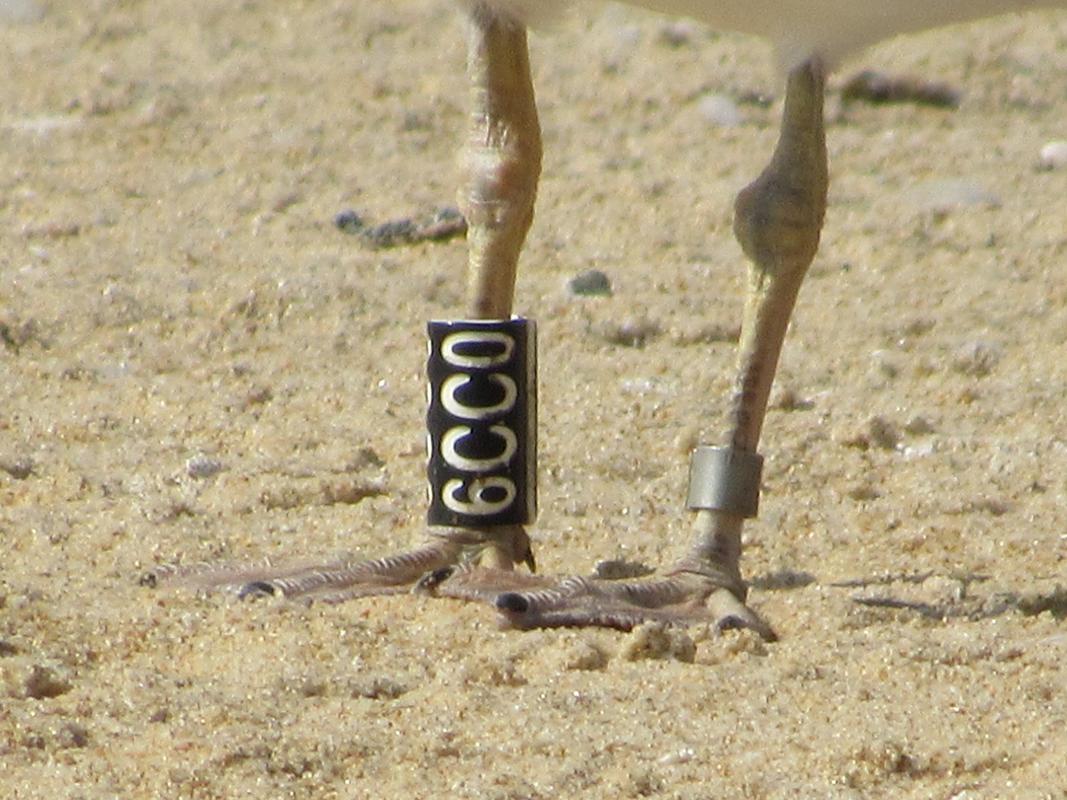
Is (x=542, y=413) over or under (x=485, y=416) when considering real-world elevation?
over

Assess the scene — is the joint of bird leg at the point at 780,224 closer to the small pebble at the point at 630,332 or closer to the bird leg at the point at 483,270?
the bird leg at the point at 483,270

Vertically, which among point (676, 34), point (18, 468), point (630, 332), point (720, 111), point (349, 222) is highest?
point (676, 34)

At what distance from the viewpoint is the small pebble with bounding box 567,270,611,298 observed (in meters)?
5.95

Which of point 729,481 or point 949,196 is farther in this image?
point 949,196

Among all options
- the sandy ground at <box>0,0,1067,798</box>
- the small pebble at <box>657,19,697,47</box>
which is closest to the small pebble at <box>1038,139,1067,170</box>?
the sandy ground at <box>0,0,1067,798</box>

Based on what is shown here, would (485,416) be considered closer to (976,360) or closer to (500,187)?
(500,187)

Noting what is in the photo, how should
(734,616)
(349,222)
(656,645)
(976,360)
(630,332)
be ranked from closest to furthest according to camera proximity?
(656,645), (734,616), (976,360), (630,332), (349,222)

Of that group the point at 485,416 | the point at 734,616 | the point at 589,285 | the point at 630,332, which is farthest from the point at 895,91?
the point at 734,616

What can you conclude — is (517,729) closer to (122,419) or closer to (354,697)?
(354,697)

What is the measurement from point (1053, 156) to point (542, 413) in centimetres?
270

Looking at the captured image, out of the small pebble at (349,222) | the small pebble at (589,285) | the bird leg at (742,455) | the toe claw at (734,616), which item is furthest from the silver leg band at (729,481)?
the small pebble at (349,222)

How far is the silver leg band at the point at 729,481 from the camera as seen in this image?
4.18 meters

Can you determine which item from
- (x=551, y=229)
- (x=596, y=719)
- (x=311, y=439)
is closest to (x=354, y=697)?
(x=596, y=719)

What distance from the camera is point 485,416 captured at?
411cm
